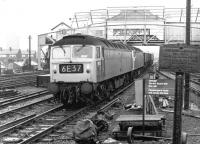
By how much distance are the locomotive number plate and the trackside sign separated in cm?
737

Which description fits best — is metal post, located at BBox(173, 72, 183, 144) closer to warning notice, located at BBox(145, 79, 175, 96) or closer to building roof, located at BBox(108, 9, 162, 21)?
warning notice, located at BBox(145, 79, 175, 96)

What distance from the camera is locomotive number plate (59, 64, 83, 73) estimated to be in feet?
47.5

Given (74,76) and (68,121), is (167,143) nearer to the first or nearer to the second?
(68,121)

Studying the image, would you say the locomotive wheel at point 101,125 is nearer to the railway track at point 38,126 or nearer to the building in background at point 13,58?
the railway track at point 38,126

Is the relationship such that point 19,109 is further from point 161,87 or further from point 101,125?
point 161,87

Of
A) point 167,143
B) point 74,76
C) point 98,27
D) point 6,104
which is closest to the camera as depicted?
point 167,143

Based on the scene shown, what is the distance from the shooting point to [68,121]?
1170cm

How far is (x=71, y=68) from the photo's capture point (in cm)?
1456

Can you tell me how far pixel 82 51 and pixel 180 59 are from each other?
7852 millimetres

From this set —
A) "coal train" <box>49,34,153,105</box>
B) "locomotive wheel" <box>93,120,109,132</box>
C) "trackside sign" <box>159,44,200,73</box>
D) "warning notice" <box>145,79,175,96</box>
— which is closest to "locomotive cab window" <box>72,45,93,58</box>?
"coal train" <box>49,34,153,105</box>

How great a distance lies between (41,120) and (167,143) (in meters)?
4.88

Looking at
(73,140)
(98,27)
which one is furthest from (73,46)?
(98,27)

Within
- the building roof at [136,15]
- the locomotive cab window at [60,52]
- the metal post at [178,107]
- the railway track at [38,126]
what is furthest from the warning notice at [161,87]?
the building roof at [136,15]

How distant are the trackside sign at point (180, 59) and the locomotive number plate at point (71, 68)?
24.2 ft
